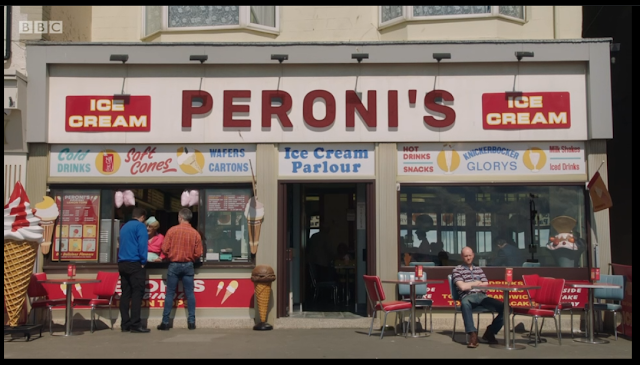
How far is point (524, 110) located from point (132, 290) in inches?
287

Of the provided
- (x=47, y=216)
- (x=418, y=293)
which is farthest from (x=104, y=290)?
(x=418, y=293)

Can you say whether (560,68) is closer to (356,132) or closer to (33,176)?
A: (356,132)

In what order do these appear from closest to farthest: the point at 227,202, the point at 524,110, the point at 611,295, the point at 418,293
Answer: the point at 611,295
the point at 418,293
the point at 524,110
the point at 227,202

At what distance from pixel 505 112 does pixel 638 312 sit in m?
3.86

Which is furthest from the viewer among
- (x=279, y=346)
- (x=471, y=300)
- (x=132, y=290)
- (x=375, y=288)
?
(x=132, y=290)

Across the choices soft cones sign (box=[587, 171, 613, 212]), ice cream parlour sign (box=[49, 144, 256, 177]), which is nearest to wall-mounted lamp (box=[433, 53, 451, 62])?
soft cones sign (box=[587, 171, 613, 212])

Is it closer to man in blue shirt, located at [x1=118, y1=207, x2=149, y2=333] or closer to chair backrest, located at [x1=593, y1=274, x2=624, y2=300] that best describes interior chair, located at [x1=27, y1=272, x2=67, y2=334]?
man in blue shirt, located at [x1=118, y1=207, x2=149, y2=333]

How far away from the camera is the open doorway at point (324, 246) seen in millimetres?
12406

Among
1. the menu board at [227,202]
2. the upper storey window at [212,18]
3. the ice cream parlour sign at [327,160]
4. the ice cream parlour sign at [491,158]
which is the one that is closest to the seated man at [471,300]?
the ice cream parlour sign at [491,158]

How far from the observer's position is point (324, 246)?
14.4 m

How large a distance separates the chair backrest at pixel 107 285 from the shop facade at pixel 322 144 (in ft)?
1.69

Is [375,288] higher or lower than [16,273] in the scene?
lower

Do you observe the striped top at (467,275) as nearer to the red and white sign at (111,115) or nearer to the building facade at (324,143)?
the building facade at (324,143)

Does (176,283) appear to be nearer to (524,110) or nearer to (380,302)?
(380,302)
